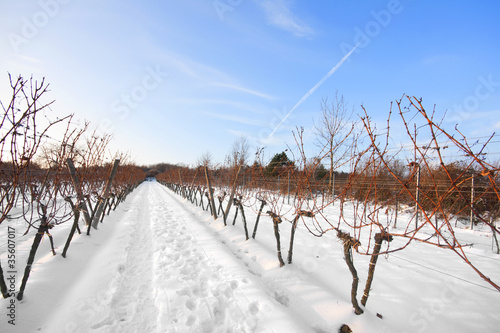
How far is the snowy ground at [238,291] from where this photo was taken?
77.9 inches

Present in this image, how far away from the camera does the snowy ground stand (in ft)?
6.49

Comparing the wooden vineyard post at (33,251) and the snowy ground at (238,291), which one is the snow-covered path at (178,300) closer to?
the snowy ground at (238,291)

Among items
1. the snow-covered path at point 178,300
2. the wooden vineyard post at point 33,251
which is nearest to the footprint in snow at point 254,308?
the snow-covered path at point 178,300

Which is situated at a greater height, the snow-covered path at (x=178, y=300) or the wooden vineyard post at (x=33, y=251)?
the wooden vineyard post at (x=33, y=251)

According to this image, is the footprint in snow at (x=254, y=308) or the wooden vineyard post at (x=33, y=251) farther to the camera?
the footprint in snow at (x=254, y=308)

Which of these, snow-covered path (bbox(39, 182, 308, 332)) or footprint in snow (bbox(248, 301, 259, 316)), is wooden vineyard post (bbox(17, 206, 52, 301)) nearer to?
snow-covered path (bbox(39, 182, 308, 332))

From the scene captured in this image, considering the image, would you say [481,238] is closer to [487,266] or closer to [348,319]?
[487,266]

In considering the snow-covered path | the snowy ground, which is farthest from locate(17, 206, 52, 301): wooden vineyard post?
the snow-covered path

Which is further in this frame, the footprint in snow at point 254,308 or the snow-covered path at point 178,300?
the footprint in snow at point 254,308

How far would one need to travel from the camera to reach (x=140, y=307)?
2.21 m

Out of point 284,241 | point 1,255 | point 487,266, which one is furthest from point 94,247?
point 487,266

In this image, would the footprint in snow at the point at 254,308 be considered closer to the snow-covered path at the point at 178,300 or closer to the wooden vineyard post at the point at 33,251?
the snow-covered path at the point at 178,300

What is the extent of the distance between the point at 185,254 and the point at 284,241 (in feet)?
6.36

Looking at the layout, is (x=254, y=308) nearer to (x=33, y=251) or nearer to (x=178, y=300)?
(x=178, y=300)
